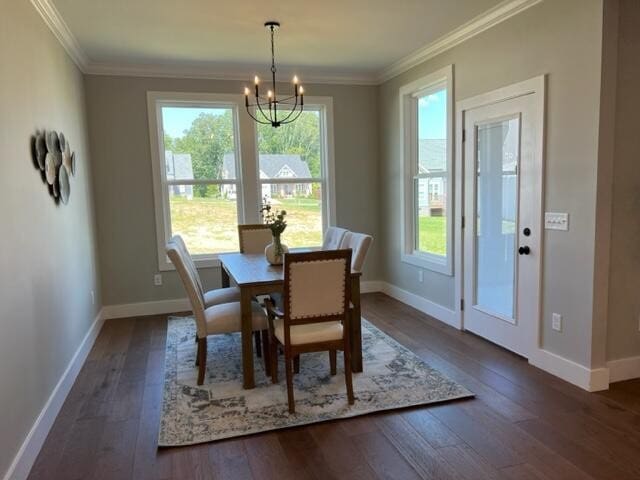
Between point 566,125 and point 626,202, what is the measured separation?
62 centimetres

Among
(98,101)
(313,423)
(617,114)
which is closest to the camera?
(313,423)

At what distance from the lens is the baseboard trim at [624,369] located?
10.0 feet

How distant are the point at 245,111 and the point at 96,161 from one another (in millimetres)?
1680

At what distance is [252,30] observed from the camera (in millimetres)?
3828

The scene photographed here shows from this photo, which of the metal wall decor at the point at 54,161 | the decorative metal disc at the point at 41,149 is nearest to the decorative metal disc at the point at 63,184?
the metal wall decor at the point at 54,161

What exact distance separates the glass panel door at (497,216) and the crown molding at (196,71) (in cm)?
226

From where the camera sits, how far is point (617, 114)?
113 inches

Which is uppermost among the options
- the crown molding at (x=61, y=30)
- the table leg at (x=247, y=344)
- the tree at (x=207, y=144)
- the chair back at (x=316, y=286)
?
the crown molding at (x=61, y=30)

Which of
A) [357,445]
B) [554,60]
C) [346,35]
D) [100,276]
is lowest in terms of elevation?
[357,445]

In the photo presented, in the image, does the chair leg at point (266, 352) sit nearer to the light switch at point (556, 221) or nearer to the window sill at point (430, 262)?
the window sill at point (430, 262)

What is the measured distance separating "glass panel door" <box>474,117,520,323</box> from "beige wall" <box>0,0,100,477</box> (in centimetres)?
327

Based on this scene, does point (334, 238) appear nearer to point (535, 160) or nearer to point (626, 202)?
point (535, 160)

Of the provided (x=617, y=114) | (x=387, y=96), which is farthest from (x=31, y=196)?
(x=387, y=96)

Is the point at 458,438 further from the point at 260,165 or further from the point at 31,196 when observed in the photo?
the point at 260,165
